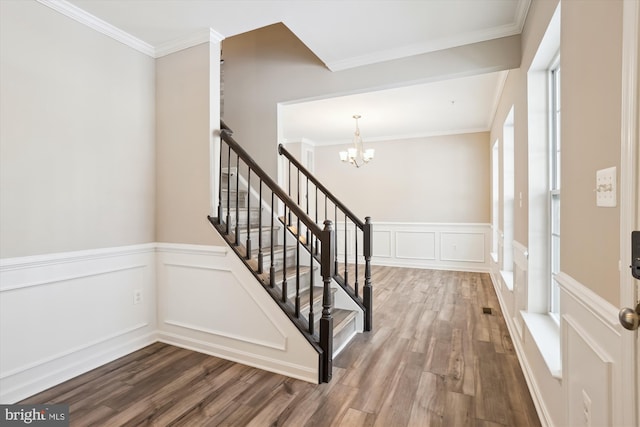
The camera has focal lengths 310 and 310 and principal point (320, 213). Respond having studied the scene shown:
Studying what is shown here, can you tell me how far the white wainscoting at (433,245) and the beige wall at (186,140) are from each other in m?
4.54

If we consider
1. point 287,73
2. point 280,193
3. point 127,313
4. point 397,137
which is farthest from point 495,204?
point 127,313

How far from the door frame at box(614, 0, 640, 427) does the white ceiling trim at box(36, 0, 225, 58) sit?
257 cm

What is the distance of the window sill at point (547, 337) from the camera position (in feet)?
5.10

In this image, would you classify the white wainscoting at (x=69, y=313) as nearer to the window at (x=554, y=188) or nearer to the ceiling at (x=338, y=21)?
the ceiling at (x=338, y=21)

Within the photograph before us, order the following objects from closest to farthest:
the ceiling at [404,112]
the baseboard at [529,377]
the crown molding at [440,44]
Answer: the baseboard at [529,377]
the crown molding at [440,44]
the ceiling at [404,112]

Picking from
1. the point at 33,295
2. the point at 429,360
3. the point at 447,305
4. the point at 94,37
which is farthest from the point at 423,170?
the point at 33,295

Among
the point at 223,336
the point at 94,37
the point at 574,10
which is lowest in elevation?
the point at 223,336

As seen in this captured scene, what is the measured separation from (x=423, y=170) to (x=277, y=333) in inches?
195

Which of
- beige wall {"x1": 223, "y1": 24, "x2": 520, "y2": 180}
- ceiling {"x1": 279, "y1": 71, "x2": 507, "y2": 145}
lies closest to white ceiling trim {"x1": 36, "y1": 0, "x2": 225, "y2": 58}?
beige wall {"x1": 223, "y1": 24, "x2": 520, "y2": 180}

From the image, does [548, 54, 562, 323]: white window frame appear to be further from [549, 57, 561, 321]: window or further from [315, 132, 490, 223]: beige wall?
[315, 132, 490, 223]: beige wall

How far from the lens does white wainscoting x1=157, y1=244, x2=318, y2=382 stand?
220 cm

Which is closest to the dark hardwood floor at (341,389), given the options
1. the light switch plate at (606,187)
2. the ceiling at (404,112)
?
the light switch plate at (606,187)

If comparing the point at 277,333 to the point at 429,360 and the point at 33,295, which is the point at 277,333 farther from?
the point at 33,295

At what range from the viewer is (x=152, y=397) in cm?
192
